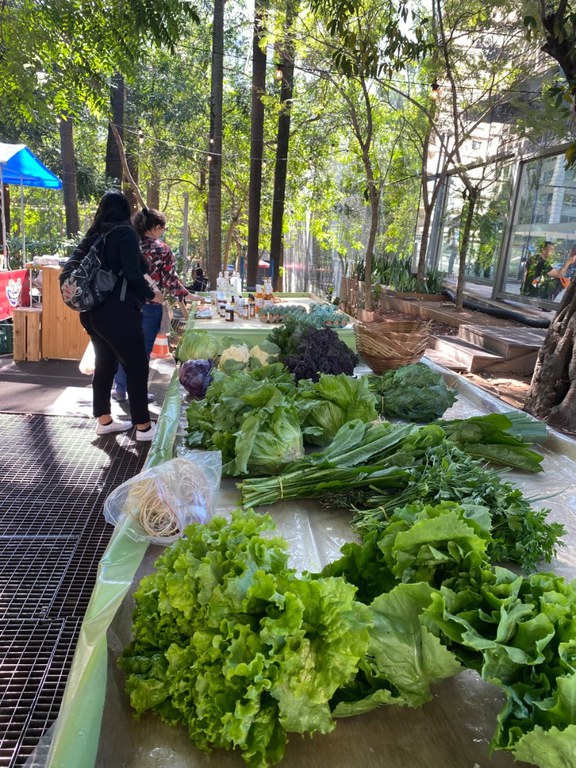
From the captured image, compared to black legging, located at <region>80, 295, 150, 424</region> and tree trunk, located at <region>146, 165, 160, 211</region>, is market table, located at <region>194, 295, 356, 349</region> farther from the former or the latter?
tree trunk, located at <region>146, 165, 160, 211</region>

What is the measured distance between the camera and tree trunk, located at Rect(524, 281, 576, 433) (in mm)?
4773

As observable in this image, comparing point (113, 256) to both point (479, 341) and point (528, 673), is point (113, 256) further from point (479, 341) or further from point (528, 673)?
point (479, 341)

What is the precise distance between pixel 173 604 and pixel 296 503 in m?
0.90

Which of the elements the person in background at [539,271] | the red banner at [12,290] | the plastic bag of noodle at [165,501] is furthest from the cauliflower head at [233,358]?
the person in background at [539,271]

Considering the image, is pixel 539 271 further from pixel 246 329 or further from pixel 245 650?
pixel 245 650

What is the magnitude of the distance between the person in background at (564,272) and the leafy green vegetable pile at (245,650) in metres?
11.3

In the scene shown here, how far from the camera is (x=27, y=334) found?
24.5 ft

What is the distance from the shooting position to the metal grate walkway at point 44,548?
2.17 m

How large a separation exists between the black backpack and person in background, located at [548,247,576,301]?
386 inches

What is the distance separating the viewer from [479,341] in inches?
330

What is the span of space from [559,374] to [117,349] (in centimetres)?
405

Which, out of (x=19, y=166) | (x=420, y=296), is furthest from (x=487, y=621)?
(x=420, y=296)

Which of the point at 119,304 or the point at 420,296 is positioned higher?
the point at 119,304

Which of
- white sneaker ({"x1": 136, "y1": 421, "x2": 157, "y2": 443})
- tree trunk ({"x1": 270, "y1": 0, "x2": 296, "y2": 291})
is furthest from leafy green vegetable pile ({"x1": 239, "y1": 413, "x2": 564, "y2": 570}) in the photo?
tree trunk ({"x1": 270, "y1": 0, "x2": 296, "y2": 291})
